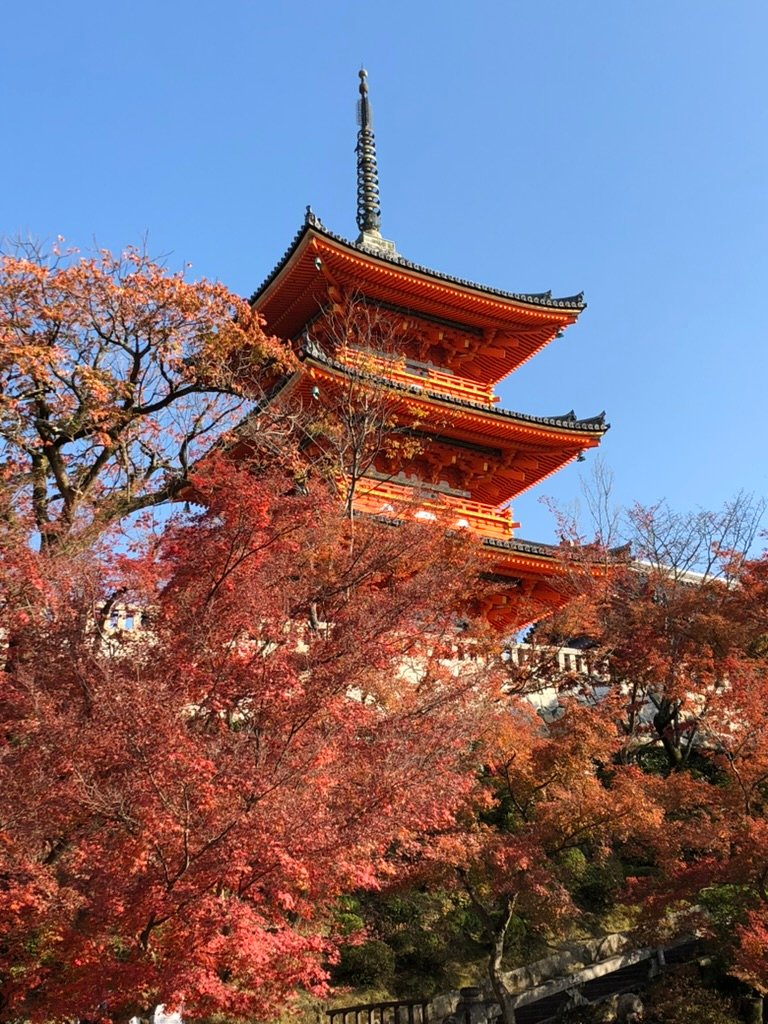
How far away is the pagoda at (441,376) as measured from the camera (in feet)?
59.8

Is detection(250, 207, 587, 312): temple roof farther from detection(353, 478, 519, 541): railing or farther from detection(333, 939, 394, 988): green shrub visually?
detection(333, 939, 394, 988): green shrub

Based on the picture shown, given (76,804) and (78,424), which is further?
(78,424)

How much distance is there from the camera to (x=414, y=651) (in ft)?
38.5

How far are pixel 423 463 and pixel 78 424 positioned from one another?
1068cm

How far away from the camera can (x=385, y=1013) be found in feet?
32.8

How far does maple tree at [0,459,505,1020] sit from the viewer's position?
19.4ft

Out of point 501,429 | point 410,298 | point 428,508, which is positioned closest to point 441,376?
point 410,298

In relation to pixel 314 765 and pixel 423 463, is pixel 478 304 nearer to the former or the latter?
pixel 423 463

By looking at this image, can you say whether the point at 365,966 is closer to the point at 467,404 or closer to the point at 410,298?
the point at 467,404

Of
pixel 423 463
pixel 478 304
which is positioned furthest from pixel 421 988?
pixel 478 304

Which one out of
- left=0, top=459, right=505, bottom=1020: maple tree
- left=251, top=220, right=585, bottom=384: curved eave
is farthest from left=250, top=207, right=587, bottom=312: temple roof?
left=0, top=459, right=505, bottom=1020: maple tree

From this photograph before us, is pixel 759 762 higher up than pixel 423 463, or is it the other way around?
pixel 423 463

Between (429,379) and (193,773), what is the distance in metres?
16.2

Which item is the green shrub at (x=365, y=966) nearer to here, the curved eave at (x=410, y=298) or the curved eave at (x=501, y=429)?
the curved eave at (x=501, y=429)
